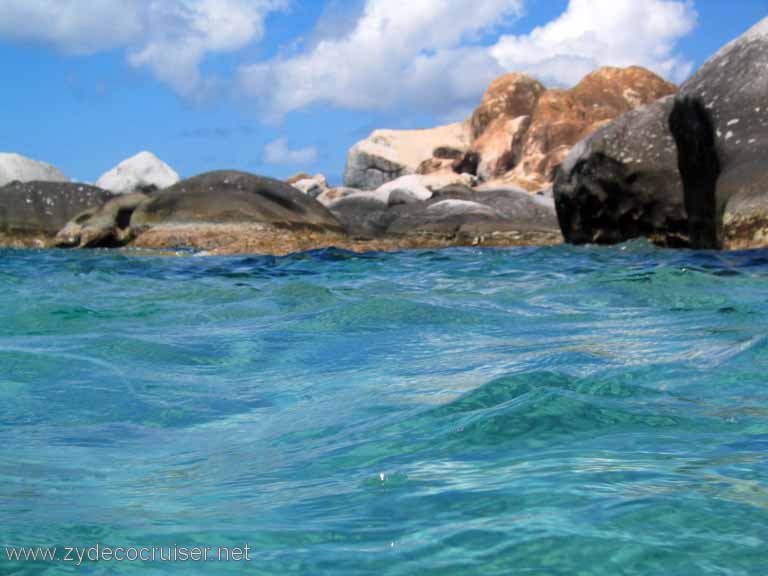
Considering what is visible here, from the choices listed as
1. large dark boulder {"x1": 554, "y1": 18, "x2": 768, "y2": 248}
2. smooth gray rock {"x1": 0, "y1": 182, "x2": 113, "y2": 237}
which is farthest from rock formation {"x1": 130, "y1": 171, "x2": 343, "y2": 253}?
large dark boulder {"x1": 554, "y1": 18, "x2": 768, "y2": 248}

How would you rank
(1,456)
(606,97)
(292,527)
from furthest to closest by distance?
(606,97) → (1,456) → (292,527)

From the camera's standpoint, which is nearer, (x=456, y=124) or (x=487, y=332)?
(x=487, y=332)

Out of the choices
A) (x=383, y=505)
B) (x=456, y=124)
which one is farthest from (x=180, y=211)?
(x=456, y=124)

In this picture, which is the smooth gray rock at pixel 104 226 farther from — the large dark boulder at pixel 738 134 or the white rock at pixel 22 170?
the large dark boulder at pixel 738 134

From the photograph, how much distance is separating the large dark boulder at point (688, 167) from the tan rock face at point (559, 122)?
67.5ft

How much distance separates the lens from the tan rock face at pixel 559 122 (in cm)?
3369

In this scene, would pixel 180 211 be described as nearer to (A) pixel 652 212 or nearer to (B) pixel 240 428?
(A) pixel 652 212

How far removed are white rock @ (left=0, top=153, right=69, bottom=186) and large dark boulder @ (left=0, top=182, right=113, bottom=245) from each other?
157cm

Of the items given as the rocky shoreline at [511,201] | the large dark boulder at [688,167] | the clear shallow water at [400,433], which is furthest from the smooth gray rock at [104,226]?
the clear shallow water at [400,433]

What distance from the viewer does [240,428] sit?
2.94 meters

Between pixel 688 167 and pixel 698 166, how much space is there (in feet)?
0.80

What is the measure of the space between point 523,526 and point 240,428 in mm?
1434

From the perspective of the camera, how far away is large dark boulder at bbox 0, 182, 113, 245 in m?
17.5

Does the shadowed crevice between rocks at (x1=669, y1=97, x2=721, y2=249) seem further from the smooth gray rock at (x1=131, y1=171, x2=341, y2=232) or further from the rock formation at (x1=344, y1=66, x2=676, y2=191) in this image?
the rock formation at (x1=344, y1=66, x2=676, y2=191)
